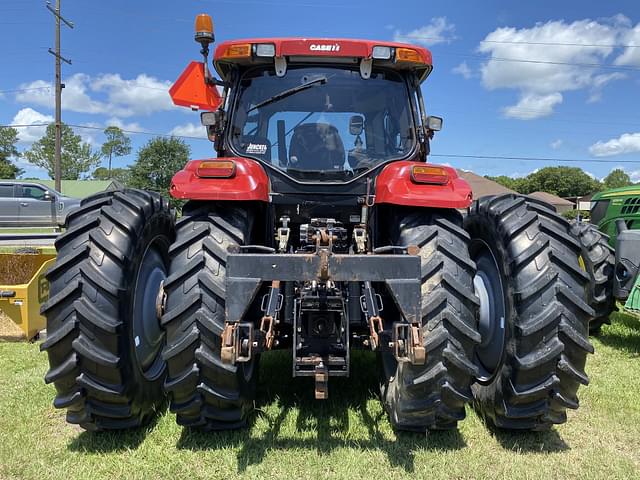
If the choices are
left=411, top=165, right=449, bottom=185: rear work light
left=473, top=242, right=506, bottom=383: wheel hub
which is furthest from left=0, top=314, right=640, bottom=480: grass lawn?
left=411, top=165, right=449, bottom=185: rear work light

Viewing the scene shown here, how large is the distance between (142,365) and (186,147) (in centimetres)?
5923

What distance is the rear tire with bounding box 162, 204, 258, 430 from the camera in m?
2.65

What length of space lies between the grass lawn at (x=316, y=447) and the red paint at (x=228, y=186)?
143cm

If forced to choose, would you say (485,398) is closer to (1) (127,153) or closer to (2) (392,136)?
(2) (392,136)

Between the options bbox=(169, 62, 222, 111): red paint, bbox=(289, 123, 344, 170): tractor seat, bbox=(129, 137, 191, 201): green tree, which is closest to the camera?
bbox=(289, 123, 344, 170): tractor seat

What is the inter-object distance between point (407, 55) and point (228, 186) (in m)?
1.59

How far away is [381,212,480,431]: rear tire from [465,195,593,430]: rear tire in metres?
0.28

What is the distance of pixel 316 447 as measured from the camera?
9.41ft

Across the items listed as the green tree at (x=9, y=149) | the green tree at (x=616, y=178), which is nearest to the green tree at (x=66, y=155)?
the green tree at (x=9, y=149)

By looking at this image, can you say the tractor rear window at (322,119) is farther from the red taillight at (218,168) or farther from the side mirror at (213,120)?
the red taillight at (218,168)

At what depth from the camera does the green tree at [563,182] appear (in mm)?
70562

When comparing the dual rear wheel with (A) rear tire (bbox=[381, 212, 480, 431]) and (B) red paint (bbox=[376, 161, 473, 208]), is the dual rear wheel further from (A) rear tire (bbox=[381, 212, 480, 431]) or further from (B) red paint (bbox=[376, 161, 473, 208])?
(B) red paint (bbox=[376, 161, 473, 208])

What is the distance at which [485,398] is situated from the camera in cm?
318

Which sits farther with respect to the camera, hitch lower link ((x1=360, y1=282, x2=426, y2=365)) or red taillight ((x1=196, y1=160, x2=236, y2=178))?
red taillight ((x1=196, y1=160, x2=236, y2=178))
